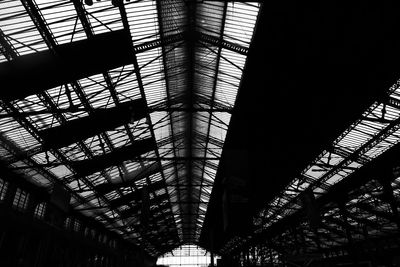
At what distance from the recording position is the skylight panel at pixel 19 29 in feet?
35.0

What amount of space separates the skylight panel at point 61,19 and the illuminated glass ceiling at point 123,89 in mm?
35

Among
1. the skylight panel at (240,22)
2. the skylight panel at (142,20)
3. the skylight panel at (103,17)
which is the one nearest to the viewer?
the skylight panel at (103,17)

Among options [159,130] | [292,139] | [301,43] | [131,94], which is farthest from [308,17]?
[159,130]

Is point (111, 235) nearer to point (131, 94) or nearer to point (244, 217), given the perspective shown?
point (244, 217)

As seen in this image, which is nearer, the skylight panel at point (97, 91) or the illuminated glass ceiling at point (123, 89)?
the illuminated glass ceiling at point (123, 89)

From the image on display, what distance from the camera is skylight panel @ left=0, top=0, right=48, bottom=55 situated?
10666 mm

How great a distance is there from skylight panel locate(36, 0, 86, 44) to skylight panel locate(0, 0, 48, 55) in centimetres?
61

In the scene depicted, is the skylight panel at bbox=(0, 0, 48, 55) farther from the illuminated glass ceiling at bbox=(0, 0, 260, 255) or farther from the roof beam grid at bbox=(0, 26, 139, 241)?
→ the roof beam grid at bbox=(0, 26, 139, 241)

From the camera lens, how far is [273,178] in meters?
20.9

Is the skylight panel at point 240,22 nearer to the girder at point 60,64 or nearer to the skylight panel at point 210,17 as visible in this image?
the skylight panel at point 210,17

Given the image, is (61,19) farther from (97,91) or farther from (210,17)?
(210,17)

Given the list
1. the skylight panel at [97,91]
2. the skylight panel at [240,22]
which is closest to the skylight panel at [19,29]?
the skylight panel at [97,91]

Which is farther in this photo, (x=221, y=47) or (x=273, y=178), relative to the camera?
(x=273, y=178)

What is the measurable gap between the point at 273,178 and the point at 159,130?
8940mm
